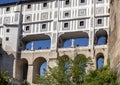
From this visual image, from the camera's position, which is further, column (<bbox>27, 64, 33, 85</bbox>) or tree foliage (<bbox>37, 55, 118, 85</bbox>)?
column (<bbox>27, 64, 33, 85</bbox>)

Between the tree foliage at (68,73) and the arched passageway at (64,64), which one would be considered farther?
the arched passageway at (64,64)

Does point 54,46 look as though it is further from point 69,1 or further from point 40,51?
point 69,1

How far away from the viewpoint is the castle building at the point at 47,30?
2773 inches

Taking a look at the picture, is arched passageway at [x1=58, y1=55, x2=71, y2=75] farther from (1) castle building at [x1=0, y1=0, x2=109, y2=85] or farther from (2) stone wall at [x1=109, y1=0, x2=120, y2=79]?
(1) castle building at [x1=0, y1=0, x2=109, y2=85]

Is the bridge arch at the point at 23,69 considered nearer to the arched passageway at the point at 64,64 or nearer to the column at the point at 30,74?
the column at the point at 30,74

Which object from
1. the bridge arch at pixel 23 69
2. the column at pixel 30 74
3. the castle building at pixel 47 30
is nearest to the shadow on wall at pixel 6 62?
the castle building at pixel 47 30

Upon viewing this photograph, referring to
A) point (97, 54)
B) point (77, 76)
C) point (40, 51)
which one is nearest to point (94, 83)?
point (77, 76)

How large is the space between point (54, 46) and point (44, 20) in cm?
550

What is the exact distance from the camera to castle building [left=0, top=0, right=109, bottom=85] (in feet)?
231

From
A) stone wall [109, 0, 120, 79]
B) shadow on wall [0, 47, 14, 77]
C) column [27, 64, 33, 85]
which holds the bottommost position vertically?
column [27, 64, 33, 85]

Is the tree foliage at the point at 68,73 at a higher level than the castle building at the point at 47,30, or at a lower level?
lower

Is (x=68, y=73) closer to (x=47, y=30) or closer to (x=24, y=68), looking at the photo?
(x=47, y=30)

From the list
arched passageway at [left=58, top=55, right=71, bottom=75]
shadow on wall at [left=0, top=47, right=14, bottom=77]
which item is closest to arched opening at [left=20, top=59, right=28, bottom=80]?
shadow on wall at [left=0, top=47, right=14, bottom=77]

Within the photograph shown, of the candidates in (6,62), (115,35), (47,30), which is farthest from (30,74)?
(115,35)
